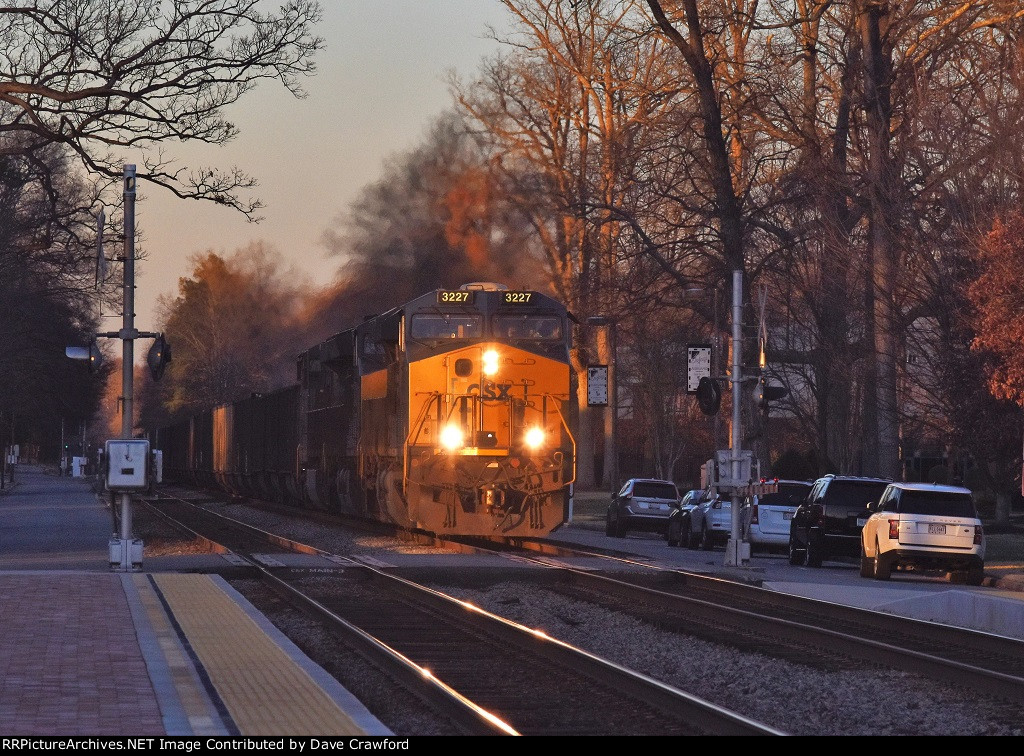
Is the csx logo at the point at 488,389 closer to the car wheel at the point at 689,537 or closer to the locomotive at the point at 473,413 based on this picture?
the locomotive at the point at 473,413

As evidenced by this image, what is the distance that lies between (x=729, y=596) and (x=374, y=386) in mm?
11601

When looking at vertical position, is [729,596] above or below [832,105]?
below

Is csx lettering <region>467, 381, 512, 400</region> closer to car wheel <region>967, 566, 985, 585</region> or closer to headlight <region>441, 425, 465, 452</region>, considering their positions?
headlight <region>441, 425, 465, 452</region>

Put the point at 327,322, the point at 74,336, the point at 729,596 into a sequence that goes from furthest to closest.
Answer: the point at 327,322, the point at 74,336, the point at 729,596

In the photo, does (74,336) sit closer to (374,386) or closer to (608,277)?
(608,277)

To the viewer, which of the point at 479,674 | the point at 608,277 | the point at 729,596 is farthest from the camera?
the point at 608,277

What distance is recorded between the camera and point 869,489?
29.8m

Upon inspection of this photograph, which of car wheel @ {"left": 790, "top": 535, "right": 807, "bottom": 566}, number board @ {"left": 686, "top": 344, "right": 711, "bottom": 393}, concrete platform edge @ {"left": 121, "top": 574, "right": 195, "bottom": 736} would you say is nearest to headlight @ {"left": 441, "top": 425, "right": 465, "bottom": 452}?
number board @ {"left": 686, "top": 344, "right": 711, "bottom": 393}

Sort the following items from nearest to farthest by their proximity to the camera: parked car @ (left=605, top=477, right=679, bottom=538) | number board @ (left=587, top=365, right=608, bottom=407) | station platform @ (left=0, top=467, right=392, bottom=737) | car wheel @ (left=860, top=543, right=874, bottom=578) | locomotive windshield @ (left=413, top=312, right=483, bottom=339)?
station platform @ (left=0, top=467, right=392, bottom=737) → car wheel @ (left=860, top=543, right=874, bottom=578) → locomotive windshield @ (left=413, top=312, right=483, bottom=339) → parked car @ (left=605, top=477, right=679, bottom=538) → number board @ (left=587, top=365, right=608, bottom=407)

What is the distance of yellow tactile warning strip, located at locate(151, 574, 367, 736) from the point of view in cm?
948

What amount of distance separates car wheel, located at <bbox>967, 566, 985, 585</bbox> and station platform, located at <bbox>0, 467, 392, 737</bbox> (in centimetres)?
1248

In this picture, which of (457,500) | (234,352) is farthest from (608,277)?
(234,352)

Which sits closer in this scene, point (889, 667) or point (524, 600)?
point (889, 667)

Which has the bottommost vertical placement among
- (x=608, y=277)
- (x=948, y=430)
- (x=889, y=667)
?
(x=889, y=667)
